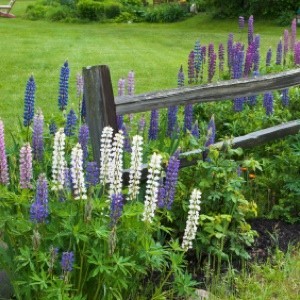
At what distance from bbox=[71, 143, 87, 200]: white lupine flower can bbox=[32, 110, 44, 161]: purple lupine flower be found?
0.84 m

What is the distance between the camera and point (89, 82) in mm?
4176

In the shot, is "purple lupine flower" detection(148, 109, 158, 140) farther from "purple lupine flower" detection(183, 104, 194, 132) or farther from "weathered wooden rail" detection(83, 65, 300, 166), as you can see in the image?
"weathered wooden rail" detection(83, 65, 300, 166)

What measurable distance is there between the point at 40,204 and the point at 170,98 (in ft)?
5.36

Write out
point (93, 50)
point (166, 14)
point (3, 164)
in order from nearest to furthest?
point (3, 164), point (93, 50), point (166, 14)

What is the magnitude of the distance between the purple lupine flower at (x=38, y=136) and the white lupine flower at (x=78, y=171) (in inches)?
33.2

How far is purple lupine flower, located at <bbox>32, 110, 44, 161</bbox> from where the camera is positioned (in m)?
4.04

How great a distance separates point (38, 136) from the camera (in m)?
4.08

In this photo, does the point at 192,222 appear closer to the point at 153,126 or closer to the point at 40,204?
the point at 40,204

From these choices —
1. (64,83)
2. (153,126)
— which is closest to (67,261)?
(64,83)

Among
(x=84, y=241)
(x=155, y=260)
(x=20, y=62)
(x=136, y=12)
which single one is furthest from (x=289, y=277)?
(x=136, y=12)

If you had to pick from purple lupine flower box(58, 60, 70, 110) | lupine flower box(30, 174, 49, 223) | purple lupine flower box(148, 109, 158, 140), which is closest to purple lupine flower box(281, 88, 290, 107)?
purple lupine flower box(148, 109, 158, 140)

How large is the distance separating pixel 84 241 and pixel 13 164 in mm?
1019

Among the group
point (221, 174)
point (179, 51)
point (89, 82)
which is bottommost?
point (179, 51)

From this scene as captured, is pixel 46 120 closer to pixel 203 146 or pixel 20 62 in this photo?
pixel 203 146
